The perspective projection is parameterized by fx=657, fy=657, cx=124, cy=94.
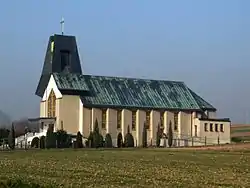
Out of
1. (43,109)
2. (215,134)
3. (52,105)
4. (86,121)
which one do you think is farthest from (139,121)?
(43,109)

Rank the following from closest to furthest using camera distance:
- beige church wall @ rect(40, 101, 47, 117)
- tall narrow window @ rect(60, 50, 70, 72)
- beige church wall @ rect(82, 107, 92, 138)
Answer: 1. beige church wall @ rect(82, 107, 92, 138)
2. beige church wall @ rect(40, 101, 47, 117)
3. tall narrow window @ rect(60, 50, 70, 72)

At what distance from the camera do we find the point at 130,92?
9344 cm

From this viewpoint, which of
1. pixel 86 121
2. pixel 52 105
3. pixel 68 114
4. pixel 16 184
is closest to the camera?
pixel 16 184

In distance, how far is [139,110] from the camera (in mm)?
91250

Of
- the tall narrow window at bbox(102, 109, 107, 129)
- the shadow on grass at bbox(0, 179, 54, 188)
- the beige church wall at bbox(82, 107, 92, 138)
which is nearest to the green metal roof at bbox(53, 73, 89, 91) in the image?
the beige church wall at bbox(82, 107, 92, 138)

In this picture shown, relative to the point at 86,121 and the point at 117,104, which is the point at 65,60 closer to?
the point at 117,104

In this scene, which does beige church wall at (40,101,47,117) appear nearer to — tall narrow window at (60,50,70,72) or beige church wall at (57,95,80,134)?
beige church wall at (57,95,80,134)

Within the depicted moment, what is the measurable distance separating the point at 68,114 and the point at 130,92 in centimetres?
1021

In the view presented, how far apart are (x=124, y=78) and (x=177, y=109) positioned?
359 inches

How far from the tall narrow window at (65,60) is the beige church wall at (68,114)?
10.4 metres

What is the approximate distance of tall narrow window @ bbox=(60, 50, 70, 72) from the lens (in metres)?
98.3

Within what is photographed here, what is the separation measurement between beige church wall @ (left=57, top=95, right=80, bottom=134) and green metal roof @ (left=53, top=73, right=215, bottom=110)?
5.19 ft

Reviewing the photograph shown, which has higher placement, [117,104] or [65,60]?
[65,60]

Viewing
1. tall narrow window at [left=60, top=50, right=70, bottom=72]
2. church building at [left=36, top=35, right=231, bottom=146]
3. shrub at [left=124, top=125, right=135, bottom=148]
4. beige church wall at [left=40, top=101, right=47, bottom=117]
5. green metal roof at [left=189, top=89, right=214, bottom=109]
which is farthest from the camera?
green metal roof at [left=189, top=89, right=214, bottom=109]
